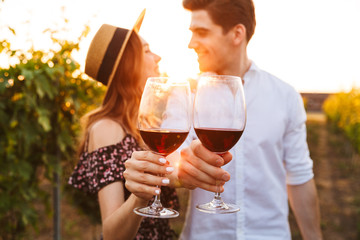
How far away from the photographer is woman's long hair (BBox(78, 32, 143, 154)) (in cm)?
242

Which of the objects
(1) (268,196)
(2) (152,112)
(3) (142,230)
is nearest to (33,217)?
(3) (142,230)

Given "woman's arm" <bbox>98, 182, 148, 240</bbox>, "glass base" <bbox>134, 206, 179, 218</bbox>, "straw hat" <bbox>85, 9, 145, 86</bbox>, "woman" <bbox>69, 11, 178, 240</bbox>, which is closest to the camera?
"glass base" <bbox>134, 206, 179, 218</bbox>

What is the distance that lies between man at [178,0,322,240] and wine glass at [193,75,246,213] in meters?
1.01

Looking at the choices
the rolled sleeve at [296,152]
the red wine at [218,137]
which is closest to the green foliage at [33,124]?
the rolled sleeve at [296,152]

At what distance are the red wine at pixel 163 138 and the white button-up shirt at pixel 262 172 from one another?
0.99 m

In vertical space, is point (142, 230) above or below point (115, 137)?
below

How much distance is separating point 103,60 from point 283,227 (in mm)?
1651

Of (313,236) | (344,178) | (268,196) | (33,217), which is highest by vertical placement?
(268,196)

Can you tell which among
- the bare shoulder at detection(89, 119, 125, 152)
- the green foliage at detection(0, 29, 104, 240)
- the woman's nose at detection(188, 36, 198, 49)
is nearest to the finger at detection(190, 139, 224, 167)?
the bare shoulder at detection(89, 119, 125, 152)

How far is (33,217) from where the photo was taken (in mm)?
3725

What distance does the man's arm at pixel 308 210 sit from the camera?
260cm

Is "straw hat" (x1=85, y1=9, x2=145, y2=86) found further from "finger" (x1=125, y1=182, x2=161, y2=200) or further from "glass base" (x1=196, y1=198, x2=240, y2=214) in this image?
→ "glass base" (x1=196, y1=198, x2=240, y2=214)

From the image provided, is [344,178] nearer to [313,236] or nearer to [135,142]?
[313,236]

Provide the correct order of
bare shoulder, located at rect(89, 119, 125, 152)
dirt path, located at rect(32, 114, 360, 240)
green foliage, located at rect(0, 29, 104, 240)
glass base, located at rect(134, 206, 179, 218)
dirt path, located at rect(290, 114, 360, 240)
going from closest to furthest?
1. glass base, located at rect(134, 206, 179, 218)
2. bare shoulder, located at rect(89, 119, 125, 152)
3. green foliage, located at rect(0, 29, 104, 240)
4. dirt path, located at rect(32, 114, 360, 240)
5. dirt path, located at rect(290, 114, 360, 240)
